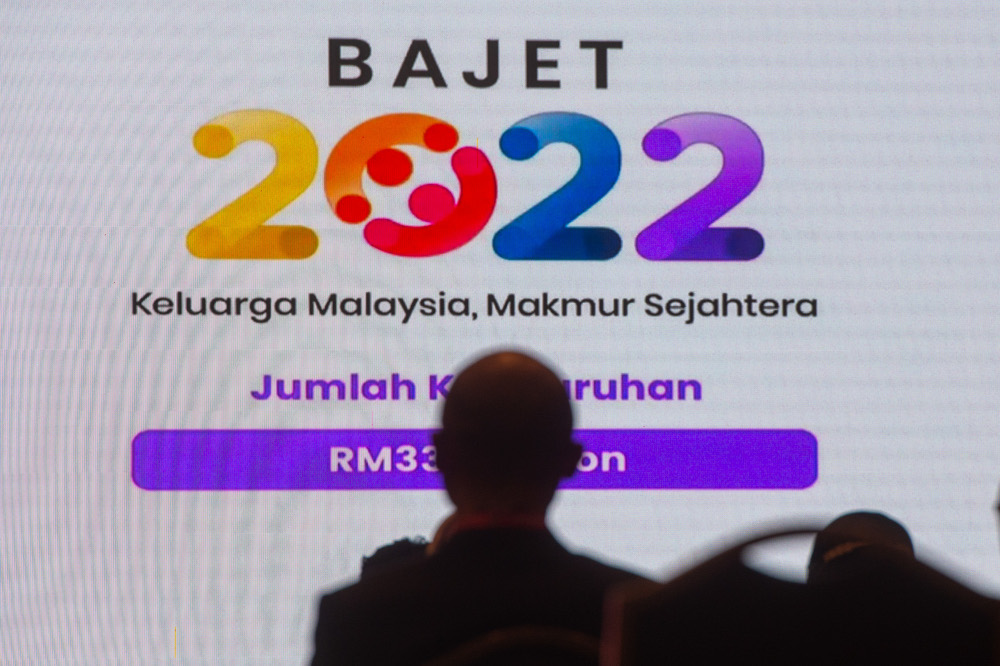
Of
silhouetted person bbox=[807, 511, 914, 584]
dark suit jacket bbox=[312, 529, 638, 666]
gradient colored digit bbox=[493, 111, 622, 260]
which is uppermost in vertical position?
gradient colored digit bbox=[493, 111, 622, 260]

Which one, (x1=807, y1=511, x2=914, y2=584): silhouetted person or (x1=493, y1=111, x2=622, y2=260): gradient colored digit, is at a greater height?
(x1=493, y1=111, x2=622, y2=260): gradient colored digit

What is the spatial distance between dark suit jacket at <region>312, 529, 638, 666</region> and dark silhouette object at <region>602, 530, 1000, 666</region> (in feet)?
1.23

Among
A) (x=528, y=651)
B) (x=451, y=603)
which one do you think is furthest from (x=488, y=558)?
(x=528, y=651)

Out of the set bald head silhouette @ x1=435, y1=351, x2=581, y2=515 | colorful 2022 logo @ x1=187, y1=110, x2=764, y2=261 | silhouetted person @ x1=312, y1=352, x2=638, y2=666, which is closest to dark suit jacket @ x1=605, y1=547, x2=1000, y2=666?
silhouetted person @ x1=312, y1=352, x2=638, y2=666

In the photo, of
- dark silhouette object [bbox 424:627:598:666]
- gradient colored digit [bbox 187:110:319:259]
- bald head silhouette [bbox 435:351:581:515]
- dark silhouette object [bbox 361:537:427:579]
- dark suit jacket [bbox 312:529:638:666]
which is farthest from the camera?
gradient colored digit [bbox 187:110:319:259]

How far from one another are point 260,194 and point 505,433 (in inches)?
79.7

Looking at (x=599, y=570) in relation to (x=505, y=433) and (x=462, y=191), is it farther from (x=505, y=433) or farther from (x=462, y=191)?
(x=462, y=191)

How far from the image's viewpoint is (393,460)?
3.15 metres


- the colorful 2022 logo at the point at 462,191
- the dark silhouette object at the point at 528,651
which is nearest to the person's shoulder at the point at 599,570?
the dark silhouette object at the point at 528,651

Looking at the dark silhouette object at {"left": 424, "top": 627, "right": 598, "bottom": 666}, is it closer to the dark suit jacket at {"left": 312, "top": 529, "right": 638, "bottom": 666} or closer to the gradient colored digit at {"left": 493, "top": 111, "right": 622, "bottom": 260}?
the dark suit jacket at {"left": 312, "top": 529, "right": 638, "bottom": 666}

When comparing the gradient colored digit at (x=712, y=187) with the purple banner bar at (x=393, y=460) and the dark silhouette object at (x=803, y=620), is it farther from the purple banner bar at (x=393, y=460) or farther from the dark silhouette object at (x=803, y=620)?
the dark silhouette object at (x=803, y=620)

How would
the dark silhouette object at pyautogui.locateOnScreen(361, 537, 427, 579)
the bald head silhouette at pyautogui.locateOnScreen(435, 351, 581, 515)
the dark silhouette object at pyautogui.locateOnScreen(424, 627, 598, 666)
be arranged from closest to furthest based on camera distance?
the dark silhouette object at pyautogui.locateOnScreen(424, 627, 598, 666) < the bald head silhouette at pyautogui.locateOnScreen(435, 351, 581, 515) < the dark silhouette object at pyautogui.locateOnScreen(361, 537, 427, 579)

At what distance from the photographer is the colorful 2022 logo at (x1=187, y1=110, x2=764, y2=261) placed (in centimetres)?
320

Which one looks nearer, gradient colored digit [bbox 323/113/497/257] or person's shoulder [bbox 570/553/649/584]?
person's shoulder [bbox 570/553/649/584]
